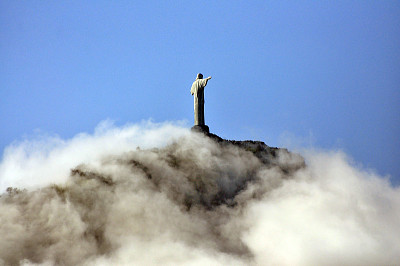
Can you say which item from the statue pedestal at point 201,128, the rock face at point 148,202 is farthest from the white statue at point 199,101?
the rock face at point 148,202

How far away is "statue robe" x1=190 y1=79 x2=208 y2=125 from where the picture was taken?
36531 millimetres

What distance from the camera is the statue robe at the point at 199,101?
36531 mm

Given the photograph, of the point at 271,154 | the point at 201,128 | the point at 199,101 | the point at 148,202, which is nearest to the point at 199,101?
the point at 199,101

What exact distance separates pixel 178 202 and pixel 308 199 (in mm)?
9150

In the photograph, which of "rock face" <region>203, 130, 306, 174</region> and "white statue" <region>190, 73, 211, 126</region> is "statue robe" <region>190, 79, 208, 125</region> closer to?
"white statue" <region>190, 73, 211, 126</region>

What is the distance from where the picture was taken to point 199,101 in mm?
36625

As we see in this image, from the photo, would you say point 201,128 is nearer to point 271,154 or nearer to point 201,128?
point 201,128

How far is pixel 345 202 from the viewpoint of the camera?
1298 inches

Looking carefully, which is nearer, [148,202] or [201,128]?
[148,202]

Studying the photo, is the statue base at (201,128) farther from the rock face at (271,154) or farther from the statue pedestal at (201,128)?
the rock face at (271,154)

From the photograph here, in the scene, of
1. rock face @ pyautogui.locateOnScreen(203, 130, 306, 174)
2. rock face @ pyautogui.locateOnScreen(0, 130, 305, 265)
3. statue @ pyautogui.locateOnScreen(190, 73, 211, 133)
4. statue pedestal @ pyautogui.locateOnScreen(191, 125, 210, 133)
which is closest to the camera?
rock face @ pyautogui.locateOnScreen(0, 130, 305, 265)

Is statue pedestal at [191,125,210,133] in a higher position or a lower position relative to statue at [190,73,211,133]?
lower

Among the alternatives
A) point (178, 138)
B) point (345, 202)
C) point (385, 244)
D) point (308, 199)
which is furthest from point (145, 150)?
point (385, 244)

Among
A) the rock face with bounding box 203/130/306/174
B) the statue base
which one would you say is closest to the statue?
the statue base
